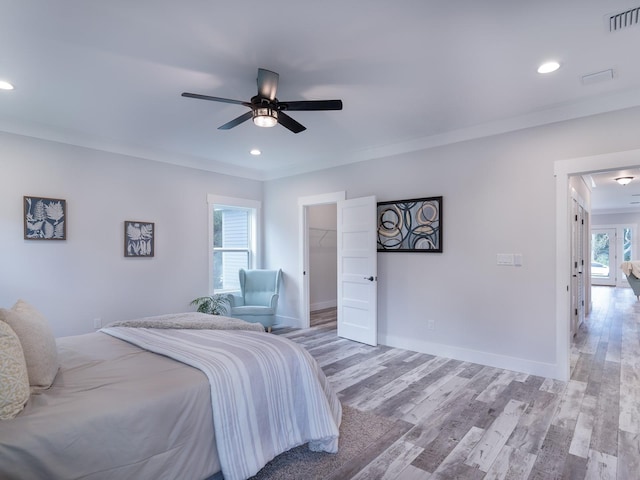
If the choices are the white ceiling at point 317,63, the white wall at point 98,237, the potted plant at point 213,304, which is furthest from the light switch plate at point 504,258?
→ the white wall at point 98,237

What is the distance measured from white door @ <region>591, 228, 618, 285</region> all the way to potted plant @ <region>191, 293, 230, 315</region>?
1219cm

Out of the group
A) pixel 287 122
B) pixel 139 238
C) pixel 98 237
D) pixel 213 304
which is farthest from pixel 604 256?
pixel 98 237

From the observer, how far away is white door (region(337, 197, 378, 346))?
182 inches

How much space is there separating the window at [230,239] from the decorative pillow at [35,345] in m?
3.48

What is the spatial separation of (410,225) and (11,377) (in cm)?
393

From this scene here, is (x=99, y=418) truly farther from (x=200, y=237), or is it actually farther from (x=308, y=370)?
(x=200, y=237)

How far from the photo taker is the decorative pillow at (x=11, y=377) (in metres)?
1.37

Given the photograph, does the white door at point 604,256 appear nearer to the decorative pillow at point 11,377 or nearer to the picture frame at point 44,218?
the picture frame at point 44,218

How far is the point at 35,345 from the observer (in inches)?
69.2

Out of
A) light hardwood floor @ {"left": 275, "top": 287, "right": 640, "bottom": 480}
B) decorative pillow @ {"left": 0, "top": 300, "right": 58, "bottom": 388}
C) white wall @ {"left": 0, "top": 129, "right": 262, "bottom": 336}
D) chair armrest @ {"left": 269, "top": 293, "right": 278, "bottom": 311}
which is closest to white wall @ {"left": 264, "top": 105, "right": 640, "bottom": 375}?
light hardwood floor @ {"left": 275, "top": 287, "right": 640, "bottom": 480}

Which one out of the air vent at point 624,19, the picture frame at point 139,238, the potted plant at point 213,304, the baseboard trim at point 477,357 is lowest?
the baseboard trim at point 477,357

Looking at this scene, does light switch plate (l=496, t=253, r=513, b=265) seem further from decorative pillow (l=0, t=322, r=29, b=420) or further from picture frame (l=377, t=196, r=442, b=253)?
decorative pillow (l=0, t=322, r=29, b=420)

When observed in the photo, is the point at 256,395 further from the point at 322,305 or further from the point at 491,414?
the point at 322,305

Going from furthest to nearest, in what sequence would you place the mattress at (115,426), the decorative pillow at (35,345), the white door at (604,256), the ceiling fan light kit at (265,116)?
the white door at (604,256) < the ceiling fan light kit at (265,116) < the decorative pillow at (35,345) < the mattress at (115,426)
